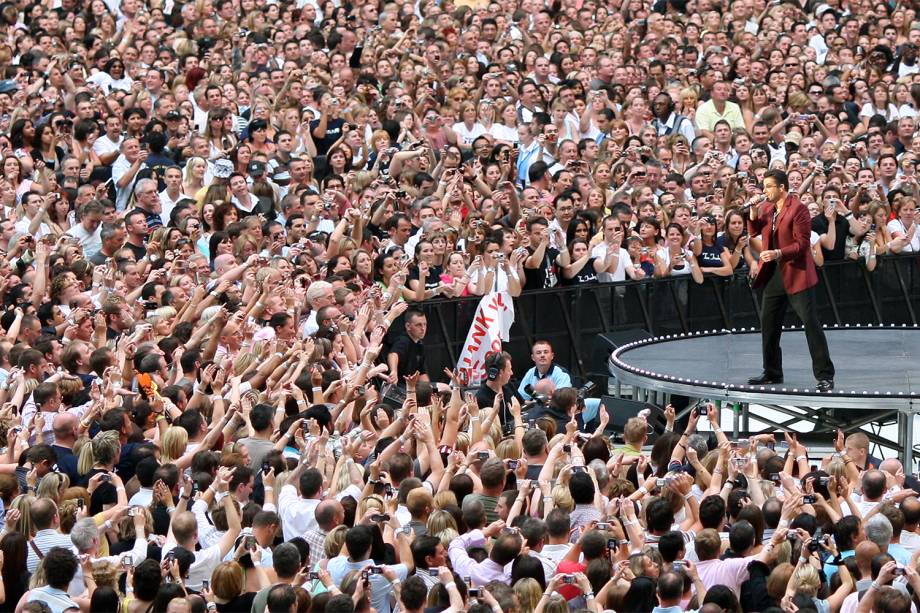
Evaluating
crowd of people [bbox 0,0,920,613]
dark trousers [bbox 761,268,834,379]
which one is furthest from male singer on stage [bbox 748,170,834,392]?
crowd of people [bbox 0,0,920,613]

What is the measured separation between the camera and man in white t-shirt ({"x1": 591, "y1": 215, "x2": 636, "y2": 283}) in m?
16.2

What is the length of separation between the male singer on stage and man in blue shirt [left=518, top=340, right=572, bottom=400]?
1.50 meters

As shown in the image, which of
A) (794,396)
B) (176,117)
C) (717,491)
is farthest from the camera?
(176,117)

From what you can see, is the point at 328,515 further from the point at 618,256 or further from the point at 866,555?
the point at 618,256

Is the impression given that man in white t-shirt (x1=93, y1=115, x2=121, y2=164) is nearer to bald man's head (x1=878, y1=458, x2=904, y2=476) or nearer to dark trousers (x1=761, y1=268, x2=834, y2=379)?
dark trousers (x1=761, y1=268, x2=834, y2=379)

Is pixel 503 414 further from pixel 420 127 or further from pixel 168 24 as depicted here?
pixel 168 24

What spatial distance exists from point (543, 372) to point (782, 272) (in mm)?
2023

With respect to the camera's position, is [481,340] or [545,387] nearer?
[545,387]

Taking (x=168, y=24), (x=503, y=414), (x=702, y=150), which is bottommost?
(x=503, y=414)

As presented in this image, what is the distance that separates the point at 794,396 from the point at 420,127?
6.46 meters

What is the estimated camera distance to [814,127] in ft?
66.6

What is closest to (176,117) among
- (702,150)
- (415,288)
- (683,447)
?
(415,288)

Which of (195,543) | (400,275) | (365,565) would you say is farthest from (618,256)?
(365,565)

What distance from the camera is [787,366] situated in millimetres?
15031
